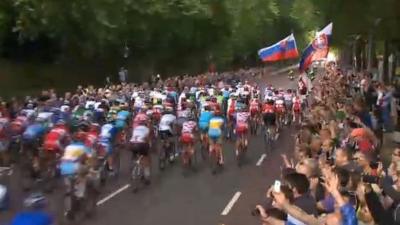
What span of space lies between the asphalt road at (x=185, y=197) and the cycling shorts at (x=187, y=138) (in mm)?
823

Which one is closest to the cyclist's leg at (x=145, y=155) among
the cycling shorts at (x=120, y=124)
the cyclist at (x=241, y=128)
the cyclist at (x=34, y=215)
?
the cycling shorts at (x=120, y=124)

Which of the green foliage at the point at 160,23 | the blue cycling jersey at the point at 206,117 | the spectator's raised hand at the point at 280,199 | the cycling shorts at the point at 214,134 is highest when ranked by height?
the green foliage at the point at 160,23

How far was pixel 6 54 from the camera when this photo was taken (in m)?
35.8

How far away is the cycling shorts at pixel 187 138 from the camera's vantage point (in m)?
18.3

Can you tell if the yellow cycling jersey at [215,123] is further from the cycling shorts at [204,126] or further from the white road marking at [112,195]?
the white road marking at [112,195]

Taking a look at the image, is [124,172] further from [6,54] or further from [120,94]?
[6,54]

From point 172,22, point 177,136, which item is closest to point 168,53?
point 172,22

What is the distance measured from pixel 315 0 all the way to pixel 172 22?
61.1 ft

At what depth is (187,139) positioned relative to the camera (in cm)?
1833

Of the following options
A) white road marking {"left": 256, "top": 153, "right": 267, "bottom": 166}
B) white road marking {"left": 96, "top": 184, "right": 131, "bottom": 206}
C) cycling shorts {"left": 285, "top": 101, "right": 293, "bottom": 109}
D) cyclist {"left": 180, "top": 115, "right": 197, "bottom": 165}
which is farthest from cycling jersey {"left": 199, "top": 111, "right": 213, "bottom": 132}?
cycling shorts {"left": 285, "top": 101, "right": 293, "bottom": 109}

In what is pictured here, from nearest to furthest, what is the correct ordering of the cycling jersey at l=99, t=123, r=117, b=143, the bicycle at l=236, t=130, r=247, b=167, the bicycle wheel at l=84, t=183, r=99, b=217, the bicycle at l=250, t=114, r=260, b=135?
the bicycle wheel at l=84, t=183, r=99, b=217, the cycling jersey at l=99, t=123, r=117, b=143, the bicycle at l=236, t=130, r=247, b=167, the bicycle at l=250, t=114, r=260, b=135

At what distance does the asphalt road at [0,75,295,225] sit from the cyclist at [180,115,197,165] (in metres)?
0.46

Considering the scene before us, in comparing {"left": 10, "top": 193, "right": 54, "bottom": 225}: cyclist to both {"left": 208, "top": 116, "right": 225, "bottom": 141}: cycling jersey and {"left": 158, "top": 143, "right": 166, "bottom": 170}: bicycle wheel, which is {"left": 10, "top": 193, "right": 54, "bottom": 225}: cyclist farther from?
{"left": 158, "top": 143, "right": 166, "bottom": 170}: bicycle wheel

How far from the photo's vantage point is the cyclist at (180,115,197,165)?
18.4m
